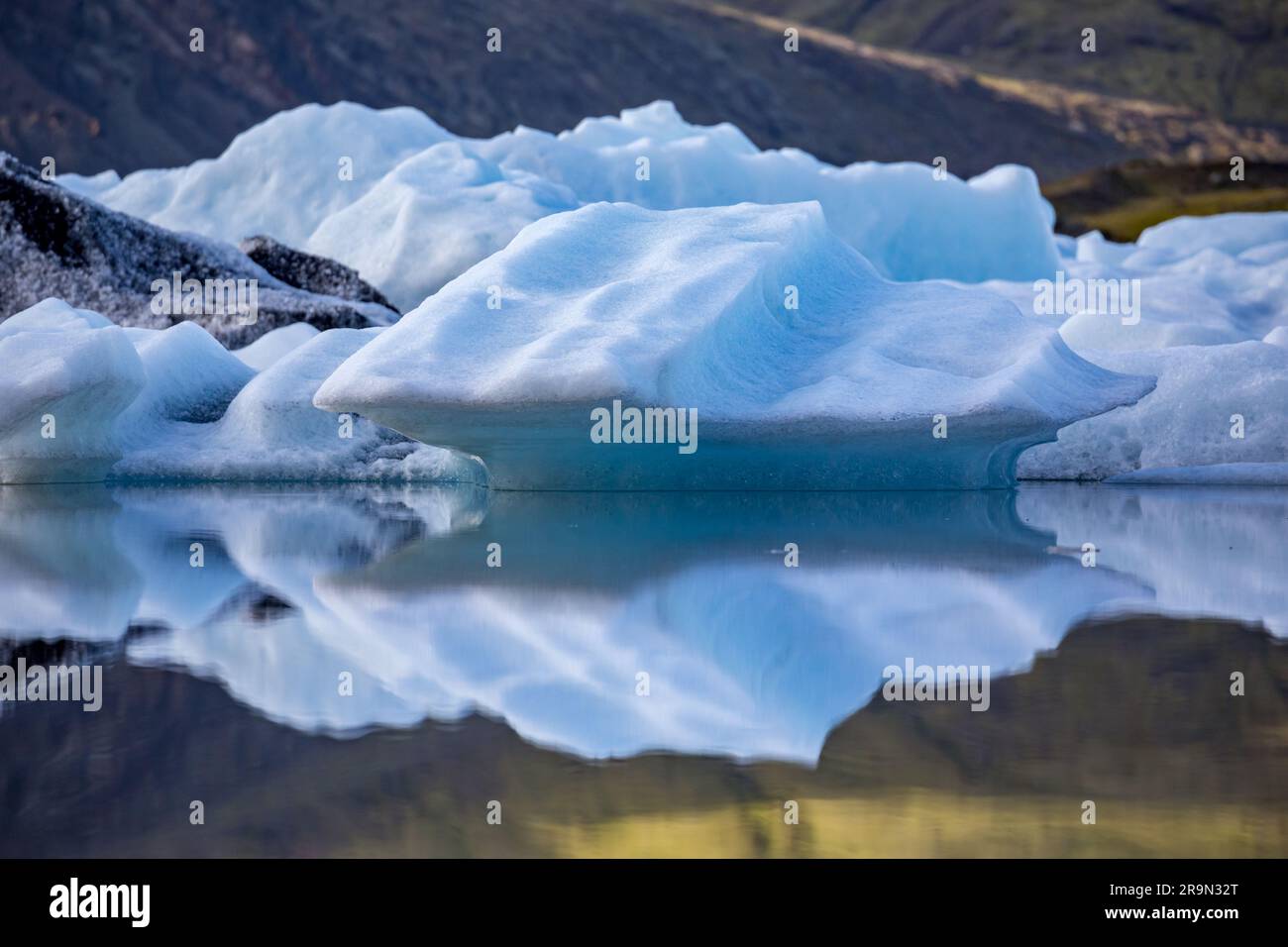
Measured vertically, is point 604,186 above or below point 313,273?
above

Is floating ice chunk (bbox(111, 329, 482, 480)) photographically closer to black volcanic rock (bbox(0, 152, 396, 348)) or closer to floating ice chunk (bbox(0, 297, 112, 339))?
floating ice chunk (bbox(0, 297, 112, 339))

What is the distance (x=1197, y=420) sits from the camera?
28.0 ft

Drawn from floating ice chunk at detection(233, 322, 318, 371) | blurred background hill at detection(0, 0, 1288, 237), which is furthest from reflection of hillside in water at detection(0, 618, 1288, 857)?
blurred background hill at detection(0, 0, 1288, 237)

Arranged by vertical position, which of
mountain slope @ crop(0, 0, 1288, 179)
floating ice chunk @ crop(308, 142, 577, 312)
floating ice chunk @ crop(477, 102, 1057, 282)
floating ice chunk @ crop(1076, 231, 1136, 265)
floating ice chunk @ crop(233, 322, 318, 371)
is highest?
mountain slope @ crop(0, 0, 1288, 179)

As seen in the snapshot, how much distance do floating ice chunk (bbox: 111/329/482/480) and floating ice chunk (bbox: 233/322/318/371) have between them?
1313 millimetres

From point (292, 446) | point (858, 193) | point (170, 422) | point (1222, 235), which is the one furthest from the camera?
point (1222, 235)

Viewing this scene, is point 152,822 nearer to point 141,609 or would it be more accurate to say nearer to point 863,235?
point 141,609

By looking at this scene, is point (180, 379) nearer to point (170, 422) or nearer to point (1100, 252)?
point (170, 422)

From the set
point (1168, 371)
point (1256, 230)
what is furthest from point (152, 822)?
point (1256, 230)

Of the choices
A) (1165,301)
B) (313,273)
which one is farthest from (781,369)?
(1165,301)

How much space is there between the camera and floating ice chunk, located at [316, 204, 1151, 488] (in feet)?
21.5

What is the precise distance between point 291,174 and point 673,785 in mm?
14942

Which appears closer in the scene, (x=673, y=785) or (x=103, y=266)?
(x=673, y=785)

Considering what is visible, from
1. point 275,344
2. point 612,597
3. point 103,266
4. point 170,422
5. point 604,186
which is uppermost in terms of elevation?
point 604,186
